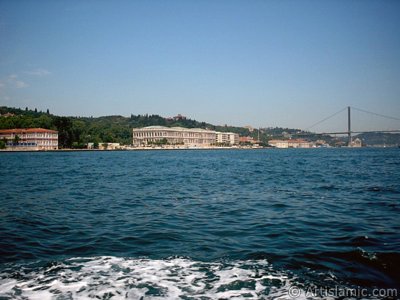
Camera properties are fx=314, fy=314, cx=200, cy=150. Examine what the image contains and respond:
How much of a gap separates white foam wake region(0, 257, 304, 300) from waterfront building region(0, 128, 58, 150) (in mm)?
119251

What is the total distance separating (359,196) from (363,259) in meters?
8.58

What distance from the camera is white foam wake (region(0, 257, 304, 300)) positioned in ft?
15.1

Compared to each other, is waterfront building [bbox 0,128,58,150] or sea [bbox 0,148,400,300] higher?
waterfront building [bbox 0,128,58,150]

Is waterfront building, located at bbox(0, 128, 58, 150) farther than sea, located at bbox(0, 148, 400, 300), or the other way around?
waterfront building, located at bbox(0, 128, 58, 150)

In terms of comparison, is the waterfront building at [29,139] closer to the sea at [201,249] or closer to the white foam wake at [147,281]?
the sea at [201,249]

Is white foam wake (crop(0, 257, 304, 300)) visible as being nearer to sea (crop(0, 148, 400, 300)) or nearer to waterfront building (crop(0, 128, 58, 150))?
sea (crop(0, 148, 400, 300))

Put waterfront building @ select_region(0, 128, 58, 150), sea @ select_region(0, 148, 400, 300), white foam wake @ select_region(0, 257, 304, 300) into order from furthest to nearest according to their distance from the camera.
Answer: waterfront building @ select_region(0, 128, 58, 150) → sea @ select_region(0, 148, 400, 300) → white foam wake @ select_region(0, 257, 304, 300)

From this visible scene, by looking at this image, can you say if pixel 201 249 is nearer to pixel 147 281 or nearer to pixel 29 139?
pixel 147 281

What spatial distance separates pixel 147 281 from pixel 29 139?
407ft

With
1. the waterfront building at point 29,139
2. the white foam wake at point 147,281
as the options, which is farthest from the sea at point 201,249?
the waterfront building at point 29,139

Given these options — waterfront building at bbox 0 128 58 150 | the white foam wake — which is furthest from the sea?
waterfront building at bbox 0 128 58 150

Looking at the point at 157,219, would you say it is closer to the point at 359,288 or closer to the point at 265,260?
the point at 265,260

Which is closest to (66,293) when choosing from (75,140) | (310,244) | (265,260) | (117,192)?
(265,260)

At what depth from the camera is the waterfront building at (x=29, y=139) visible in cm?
11138
